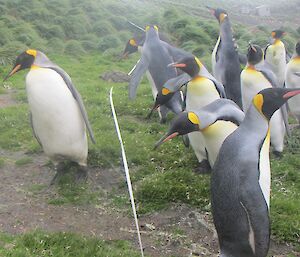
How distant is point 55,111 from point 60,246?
1487 millimetres

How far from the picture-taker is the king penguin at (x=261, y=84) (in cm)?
514

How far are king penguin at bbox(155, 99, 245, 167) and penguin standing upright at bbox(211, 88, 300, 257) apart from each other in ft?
1.86

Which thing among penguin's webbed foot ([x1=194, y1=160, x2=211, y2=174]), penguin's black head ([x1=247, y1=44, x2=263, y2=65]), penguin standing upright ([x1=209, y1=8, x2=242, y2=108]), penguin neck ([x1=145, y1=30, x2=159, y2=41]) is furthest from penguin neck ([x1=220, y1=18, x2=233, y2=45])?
penguin's webbed foot ([x1=194, y1=160, x2=211, y2=174])

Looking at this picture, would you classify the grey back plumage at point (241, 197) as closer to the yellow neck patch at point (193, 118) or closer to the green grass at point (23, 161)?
the yellow neck patch at point (193, 118)

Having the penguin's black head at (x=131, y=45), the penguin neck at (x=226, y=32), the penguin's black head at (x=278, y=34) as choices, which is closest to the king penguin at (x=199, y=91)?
the penguin neck at (x=226, y=32)

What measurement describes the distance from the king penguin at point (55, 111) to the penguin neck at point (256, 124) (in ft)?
6.33

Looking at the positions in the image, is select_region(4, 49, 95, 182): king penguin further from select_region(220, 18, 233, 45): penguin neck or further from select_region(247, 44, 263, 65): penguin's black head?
select_region(220, 18, 233, 45): penguin neck

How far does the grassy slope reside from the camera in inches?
162

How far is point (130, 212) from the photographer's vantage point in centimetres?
410

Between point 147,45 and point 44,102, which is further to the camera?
point 147,45

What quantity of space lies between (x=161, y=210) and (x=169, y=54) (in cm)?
295

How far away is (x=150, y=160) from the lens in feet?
16.9

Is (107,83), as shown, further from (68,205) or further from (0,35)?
(68,205)

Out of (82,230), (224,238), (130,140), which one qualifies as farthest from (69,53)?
(224,238)
